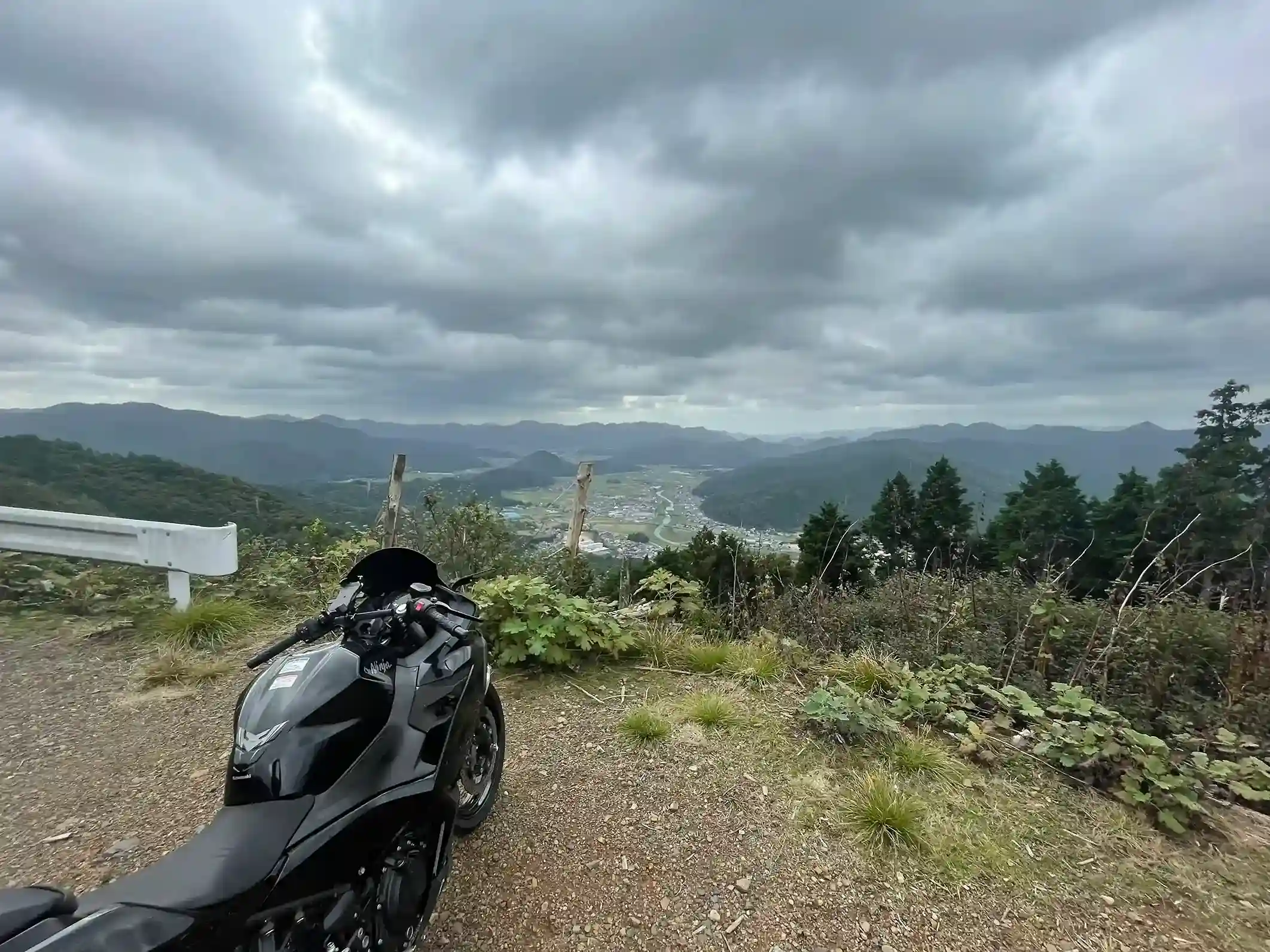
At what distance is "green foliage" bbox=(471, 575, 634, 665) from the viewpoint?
3.78 m

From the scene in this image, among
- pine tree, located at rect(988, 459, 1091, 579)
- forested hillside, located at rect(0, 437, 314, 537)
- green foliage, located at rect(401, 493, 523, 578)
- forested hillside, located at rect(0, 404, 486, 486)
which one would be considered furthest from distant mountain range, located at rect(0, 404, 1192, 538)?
green foliage, located at rect(401, 493, 523, 578)

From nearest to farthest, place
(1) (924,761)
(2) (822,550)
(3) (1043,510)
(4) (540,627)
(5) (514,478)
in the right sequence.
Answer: (1) (924,761), (4) (540,627), (2) (822,550), (5) (514,478), (3) (1043,510)

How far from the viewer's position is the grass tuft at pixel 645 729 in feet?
10.3

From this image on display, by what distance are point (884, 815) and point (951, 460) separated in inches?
1196

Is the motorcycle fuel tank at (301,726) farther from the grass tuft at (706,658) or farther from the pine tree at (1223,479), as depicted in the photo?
the pine tree at (1223,479)

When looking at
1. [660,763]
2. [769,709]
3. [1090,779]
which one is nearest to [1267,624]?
[1090,779]

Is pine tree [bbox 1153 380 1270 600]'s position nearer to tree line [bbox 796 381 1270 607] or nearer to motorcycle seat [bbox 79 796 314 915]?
tree line [bbox 796 381 1270 607]

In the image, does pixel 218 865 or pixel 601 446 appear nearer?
pixel 218 865

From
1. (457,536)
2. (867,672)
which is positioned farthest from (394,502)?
(867,672)

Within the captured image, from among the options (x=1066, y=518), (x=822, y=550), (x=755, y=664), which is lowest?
(x=1066, y=518)

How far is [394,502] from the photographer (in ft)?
18.0

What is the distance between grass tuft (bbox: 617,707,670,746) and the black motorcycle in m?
1.25

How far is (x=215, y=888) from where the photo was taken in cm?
126

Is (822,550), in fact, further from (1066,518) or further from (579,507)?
(1066,518)
